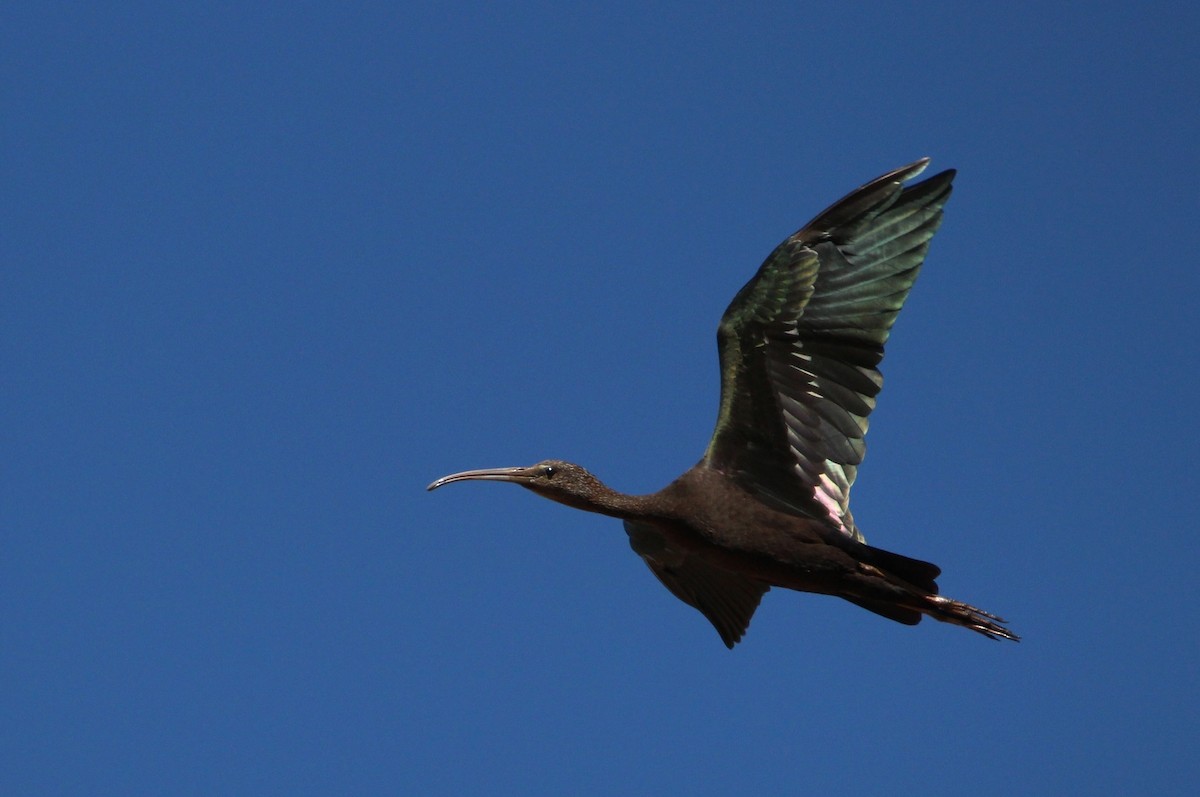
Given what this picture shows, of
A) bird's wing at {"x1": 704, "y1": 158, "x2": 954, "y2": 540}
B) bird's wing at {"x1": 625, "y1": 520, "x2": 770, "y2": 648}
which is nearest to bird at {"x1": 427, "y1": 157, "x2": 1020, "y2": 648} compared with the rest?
bird's wing at {"x1": 704, "y1": 158, "x2": 954, "y2": 540}

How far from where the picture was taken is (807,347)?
13.1 m

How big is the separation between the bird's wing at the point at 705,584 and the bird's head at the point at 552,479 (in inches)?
40.6

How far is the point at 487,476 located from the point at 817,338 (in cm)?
283

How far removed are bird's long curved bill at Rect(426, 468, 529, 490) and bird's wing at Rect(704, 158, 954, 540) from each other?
5.11 feet

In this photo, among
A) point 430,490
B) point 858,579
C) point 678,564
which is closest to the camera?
point 858,579

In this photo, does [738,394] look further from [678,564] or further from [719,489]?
[678,564]

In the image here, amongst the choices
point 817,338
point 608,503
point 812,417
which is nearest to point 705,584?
point 608,503

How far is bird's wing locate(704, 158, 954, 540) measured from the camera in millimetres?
12945

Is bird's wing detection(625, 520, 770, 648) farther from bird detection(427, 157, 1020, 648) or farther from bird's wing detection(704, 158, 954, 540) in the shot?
bird's wing detection(704, 158, 954, 540)

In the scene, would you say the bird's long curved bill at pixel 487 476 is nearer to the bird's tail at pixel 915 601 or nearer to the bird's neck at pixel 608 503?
the bird's neck at pixel 608 503

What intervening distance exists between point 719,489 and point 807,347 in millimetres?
1272

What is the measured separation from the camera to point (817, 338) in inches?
516

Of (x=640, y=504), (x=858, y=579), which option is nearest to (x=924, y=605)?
(x=858, y=579)

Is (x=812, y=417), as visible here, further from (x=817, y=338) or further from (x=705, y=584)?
(x=705, y=584)
